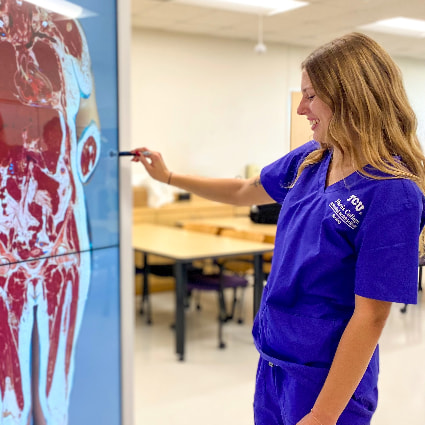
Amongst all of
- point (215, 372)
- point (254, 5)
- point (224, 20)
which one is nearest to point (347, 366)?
point (215, 372)

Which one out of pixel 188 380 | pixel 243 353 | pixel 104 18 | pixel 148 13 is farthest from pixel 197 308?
pixel 104 18

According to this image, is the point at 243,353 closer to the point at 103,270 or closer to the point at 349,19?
the point at 103,270

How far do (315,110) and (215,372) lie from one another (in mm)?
2627

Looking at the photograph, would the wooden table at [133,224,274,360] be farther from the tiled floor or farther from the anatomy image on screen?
the anatomy image on screen

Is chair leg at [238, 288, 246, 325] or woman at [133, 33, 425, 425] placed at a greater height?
woman at [133, 33, 425, 425]

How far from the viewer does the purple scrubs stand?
44.3 inches

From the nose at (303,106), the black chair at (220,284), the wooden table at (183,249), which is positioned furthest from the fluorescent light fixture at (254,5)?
the nose at (303,106)

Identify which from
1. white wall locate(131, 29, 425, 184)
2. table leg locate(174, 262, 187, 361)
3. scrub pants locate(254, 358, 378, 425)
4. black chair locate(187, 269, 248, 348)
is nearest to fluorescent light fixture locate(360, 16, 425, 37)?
scrub pants locate(254, 358, 378, 425)

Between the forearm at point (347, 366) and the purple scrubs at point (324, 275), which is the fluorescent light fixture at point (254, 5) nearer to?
the purple scrubs at point (324, 275)

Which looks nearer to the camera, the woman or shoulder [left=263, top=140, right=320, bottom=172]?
the woman

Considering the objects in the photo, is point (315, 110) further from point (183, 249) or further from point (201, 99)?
point (201, 99)

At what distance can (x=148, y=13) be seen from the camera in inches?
203

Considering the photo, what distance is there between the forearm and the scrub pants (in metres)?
0.07

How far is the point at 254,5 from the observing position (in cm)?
506
